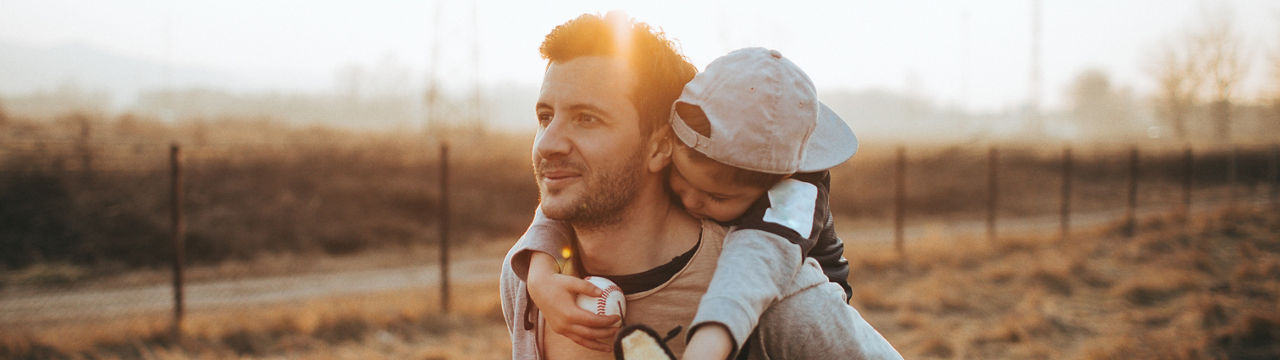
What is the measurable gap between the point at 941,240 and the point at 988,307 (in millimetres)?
4449

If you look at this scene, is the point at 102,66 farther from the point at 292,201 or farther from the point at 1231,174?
the point at 1231,174

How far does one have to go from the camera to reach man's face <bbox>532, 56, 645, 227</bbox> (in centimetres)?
166

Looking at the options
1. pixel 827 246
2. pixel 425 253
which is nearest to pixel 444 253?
pixel 425 253

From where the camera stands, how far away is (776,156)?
5.31 ft

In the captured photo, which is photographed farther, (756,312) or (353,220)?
(353,220)

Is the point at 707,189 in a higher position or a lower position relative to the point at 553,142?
lower

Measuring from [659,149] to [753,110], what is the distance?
0.92 ft

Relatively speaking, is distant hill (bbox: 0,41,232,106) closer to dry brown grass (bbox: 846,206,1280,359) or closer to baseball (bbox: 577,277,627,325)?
dry brown grass (bbox: 846,206,1280,359)

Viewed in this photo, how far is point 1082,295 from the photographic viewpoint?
880cm

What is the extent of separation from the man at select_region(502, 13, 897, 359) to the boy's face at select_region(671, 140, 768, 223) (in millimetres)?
44

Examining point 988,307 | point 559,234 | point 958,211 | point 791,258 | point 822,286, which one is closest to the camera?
point 791,258

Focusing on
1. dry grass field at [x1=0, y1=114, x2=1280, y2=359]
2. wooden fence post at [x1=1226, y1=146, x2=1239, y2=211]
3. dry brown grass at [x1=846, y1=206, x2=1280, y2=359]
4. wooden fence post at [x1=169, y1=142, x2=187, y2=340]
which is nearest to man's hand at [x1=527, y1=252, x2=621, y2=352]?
dry grass field at [x1=0, y1=114, x2=1280, y2=359]

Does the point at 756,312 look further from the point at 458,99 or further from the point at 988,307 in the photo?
the point at 458,99

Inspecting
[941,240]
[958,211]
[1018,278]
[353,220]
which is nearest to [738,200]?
[1018,278]
